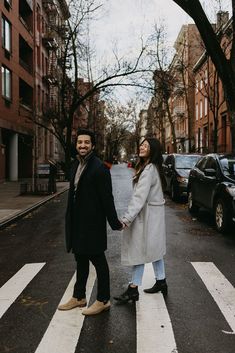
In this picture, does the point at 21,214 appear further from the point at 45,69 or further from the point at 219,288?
the point at 45,69

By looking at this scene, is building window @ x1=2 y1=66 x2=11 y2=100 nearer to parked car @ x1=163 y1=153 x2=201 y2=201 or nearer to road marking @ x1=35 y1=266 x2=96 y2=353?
parked car @ x1=163 y1=153 x2=201 y2=201

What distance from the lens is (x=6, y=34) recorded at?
28.3 metres

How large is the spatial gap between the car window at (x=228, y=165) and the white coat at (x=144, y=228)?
17.9 ft

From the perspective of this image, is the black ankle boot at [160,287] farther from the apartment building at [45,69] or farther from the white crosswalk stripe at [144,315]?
the apartment building at [45,69]

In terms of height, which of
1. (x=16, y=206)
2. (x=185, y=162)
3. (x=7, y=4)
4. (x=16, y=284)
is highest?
(x=7, y=4)

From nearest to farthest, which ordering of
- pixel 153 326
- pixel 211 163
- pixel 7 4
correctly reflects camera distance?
pixel 153 326, pixel 211 163, pixel 7 4

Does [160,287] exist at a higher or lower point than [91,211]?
lower

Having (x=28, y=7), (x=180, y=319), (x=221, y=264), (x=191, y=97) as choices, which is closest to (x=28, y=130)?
(x=28, y=7)

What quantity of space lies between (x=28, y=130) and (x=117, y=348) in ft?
102

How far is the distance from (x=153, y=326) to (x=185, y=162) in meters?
13.5

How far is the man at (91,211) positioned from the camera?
4613 mm

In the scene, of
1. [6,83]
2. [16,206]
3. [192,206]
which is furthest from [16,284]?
[6,83]

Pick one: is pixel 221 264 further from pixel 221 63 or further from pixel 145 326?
pixel 221 63

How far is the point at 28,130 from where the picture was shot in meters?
33.9
